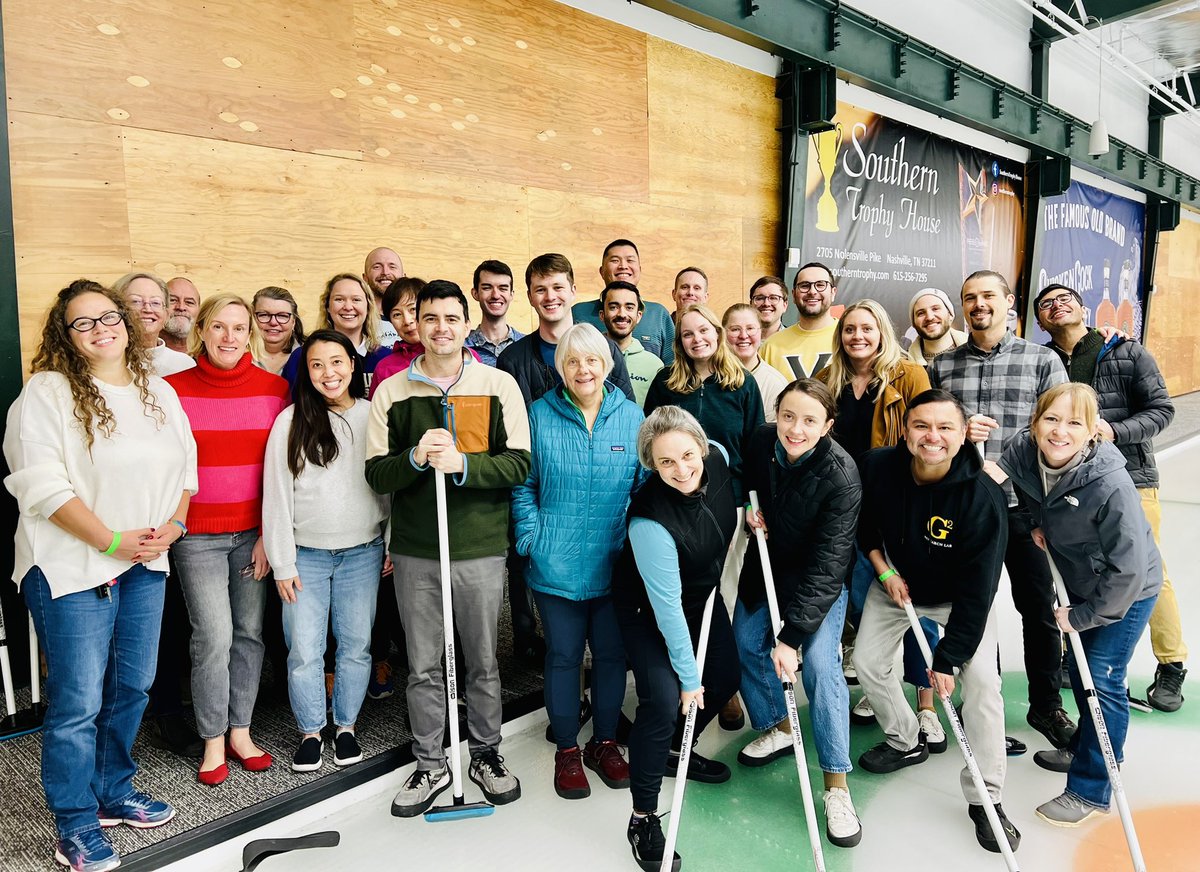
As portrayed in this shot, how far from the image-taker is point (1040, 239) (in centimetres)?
1010

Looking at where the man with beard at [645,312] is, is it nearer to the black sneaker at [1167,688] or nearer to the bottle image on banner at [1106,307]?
the black sneaker at [1167,688]

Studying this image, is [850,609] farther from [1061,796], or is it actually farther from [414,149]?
[414,149]

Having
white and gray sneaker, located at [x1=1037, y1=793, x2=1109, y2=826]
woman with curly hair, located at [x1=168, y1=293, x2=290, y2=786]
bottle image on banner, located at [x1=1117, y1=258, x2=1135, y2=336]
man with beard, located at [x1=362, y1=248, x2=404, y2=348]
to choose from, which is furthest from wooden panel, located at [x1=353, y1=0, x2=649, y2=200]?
bottle image on banner, located at [x1=1117, y1=258, x2=1135, y2=336]

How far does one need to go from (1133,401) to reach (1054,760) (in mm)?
1541

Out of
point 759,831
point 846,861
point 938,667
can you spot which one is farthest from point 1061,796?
point 759,831

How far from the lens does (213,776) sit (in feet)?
8.28

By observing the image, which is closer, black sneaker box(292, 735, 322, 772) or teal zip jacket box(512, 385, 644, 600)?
teal zip jacket box(512, 385, 644, 600)

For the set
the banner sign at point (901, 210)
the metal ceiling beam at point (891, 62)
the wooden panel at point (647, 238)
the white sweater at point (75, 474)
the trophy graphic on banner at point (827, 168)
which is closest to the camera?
the white sweater at point (75, 474)

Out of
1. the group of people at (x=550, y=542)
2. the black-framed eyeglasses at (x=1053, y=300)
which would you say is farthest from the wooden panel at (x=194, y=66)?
the black-framed eyeglasses at (x=1053, y=300)

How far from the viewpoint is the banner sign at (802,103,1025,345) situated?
712cm

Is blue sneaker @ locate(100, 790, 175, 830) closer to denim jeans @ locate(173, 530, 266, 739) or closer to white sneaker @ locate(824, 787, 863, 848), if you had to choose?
denim jeans @ locate(173, 530, 266, 739)

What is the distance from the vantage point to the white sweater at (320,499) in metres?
2.45

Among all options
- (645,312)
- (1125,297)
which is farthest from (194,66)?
(1125,297)

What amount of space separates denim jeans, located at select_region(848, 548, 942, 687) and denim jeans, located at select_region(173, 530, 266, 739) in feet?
6.89
